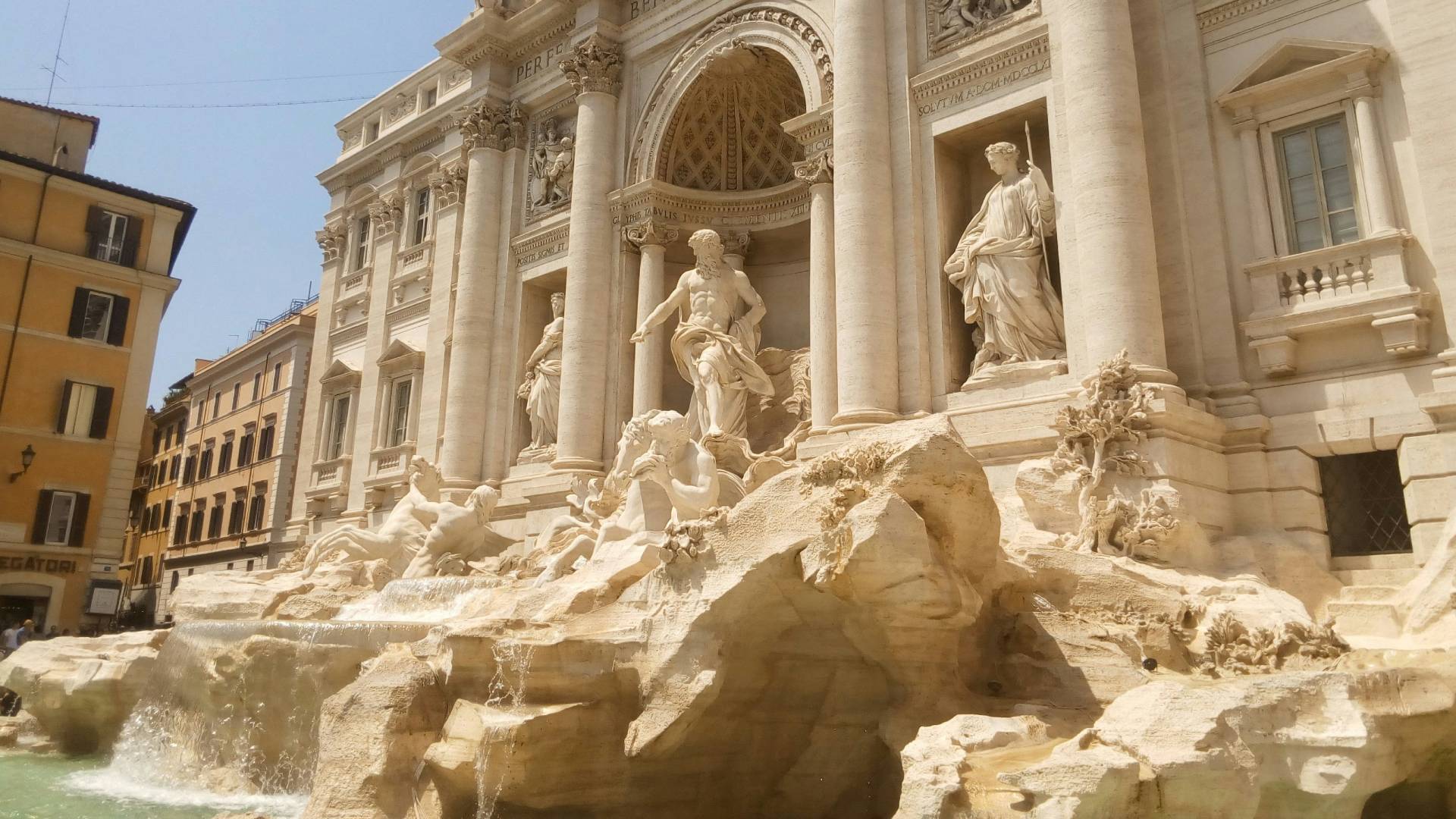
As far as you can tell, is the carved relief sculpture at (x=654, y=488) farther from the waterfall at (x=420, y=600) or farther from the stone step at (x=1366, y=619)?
the stone step at (x=1366, y=619)

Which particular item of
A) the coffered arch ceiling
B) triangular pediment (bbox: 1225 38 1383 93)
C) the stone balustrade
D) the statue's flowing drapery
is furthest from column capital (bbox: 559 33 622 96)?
the stone balustrade

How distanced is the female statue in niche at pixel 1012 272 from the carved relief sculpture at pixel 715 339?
3.74m

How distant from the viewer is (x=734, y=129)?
59.8 ft

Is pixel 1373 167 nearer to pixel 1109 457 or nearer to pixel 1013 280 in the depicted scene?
pixel 1013 280

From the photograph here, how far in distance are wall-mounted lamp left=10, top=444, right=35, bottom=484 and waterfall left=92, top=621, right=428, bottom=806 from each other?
54.8 ft

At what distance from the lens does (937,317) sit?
Result: 13125 millimetres

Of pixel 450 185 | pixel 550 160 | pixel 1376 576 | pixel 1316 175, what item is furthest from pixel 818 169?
pixel 450 185

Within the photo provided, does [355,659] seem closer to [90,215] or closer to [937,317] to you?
[937,317]

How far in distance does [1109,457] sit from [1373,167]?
13.1ft

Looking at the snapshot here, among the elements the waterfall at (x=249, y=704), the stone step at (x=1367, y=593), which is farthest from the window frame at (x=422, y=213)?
the stone step at (x=1367, y=593)

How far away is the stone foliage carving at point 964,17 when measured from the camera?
13.4 metres

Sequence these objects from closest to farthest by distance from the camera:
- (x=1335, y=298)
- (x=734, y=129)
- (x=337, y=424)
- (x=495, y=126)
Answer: (x=1335, y=298) < (x=734, y=129) < (x=495, y=126) < (x=337, y=424)

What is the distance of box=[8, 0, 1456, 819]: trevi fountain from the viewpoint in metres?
6.64

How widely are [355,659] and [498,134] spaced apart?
47.1 ft
